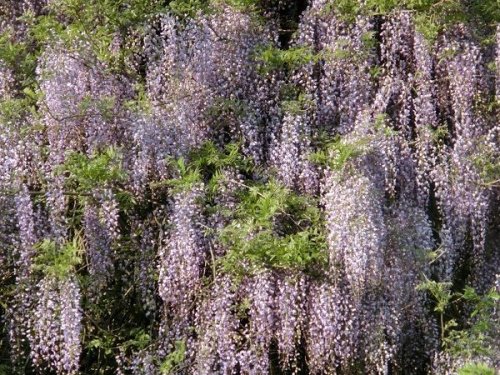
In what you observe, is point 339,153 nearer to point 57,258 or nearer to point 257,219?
point 257,219

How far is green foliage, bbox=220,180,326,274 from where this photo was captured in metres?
5.79

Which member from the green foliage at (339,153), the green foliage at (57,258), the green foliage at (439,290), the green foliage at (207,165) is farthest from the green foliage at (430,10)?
the green foliage at (57,258)

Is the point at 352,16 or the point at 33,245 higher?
the point at 352,16

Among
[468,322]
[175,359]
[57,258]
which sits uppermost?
[57,258]

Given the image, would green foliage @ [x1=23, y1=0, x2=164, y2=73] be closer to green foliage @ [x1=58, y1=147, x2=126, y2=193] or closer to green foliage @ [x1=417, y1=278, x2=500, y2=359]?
green foliage @ [x1=58, y1=147, x2=126, y2=193]

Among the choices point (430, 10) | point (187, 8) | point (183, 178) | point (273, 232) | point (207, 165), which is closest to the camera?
point (273, 232)

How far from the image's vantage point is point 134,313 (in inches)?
258

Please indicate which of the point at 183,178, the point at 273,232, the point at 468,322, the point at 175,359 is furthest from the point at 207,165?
the point at 468,322

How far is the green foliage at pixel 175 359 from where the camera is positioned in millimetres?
5953

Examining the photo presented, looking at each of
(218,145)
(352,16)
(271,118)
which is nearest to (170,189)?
(218,145)

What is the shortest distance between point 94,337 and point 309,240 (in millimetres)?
1623

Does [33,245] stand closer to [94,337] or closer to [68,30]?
[94,337]

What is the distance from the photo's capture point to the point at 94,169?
5.97 m

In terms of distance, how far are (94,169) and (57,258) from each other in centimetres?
Result: 62
